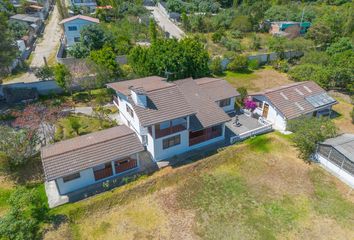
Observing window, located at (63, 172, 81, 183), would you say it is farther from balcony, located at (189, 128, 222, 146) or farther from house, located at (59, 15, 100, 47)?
house, located at (59, 15, 100, 47)

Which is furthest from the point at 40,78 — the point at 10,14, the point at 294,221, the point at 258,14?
the point at 258,14

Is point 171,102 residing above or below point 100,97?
above

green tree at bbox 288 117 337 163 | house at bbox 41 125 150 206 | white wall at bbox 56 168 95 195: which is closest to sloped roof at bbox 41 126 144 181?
house at bbox 41 125 150 206

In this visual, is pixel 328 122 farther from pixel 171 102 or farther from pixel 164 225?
pixel 164 225

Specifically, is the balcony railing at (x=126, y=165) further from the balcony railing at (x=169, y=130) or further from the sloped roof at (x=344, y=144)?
the sloped roof at (x=344, y=144)

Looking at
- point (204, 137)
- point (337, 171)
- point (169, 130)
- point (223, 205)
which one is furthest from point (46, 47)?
point (337, 171)

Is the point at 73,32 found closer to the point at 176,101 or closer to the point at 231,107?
the point at 231,107
